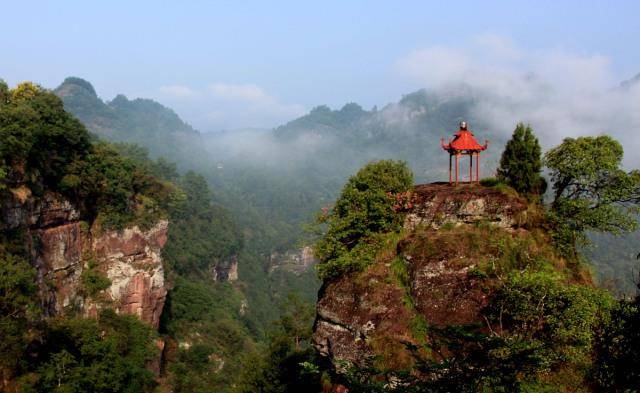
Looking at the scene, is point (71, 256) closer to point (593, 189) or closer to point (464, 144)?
point (464, 144)

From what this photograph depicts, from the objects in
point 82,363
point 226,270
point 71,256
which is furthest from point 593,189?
point 226,270

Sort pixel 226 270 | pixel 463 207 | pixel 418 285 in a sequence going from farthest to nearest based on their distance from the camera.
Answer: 1. pixel 226 270
2. pixel 463 207
3. pixel 418 285

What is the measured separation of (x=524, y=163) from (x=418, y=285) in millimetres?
6305

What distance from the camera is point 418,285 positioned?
1612 cm

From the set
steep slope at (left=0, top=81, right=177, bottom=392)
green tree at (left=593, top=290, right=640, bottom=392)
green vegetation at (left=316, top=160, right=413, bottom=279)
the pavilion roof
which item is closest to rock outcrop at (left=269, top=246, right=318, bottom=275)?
steep slope at (left=0, top=81, right=177, bottom=392)

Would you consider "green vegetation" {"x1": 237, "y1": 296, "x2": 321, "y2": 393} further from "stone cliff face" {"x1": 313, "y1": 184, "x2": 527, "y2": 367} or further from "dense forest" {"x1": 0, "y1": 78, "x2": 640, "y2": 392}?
"stone cliff face" {"x1": 313, "y1": 184, "x2": 527, "y2": 367}

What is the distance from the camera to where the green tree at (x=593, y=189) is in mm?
17344

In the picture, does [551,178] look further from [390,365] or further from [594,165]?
[390,365]

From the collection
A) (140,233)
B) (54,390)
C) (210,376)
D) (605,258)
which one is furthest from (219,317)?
(605,258)

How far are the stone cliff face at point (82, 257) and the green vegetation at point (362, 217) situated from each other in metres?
21.5

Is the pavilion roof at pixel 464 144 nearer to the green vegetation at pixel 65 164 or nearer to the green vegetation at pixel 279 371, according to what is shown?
the green vegetation at pixel 279 371

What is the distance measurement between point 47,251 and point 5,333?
10670 millimetres

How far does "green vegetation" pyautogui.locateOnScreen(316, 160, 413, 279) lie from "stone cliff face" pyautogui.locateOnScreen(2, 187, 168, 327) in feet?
70.5

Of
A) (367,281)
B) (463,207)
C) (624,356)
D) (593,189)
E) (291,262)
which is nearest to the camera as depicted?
(624,356)
